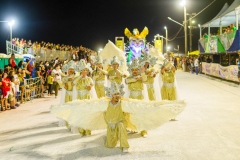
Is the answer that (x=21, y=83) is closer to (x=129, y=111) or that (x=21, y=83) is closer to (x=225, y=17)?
(x=129, y=111)

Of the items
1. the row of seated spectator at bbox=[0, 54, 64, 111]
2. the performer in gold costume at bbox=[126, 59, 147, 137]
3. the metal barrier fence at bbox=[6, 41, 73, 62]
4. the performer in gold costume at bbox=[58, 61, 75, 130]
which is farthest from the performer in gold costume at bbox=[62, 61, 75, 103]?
the metal barrier fence at bbox=[6, 41, 73, 62]

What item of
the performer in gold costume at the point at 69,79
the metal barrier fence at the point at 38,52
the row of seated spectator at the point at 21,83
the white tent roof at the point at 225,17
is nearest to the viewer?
the performer in gold costume at the point at 69,79

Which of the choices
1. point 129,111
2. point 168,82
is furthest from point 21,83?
point 129,111

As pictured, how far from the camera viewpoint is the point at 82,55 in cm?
2808

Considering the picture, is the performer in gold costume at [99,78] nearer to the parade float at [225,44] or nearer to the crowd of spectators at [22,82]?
the crowd of spectators at [22,82]

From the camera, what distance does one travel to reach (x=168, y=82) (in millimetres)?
8930

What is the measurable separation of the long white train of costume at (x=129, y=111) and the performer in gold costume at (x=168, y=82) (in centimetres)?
310

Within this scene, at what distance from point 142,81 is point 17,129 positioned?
375cm

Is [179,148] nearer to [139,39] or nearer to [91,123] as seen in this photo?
[91,123]

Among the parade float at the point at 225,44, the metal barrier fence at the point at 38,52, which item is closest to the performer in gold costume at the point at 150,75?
the parade float at the point at 225,44

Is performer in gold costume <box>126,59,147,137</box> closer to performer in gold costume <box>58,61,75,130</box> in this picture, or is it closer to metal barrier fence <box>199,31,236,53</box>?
performer in gold costume <box>58,61,75,130</box>

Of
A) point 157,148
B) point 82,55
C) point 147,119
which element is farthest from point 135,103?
point 82,55

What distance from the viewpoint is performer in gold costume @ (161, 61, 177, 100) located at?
8.83 meters

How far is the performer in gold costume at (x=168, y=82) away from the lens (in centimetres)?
883
